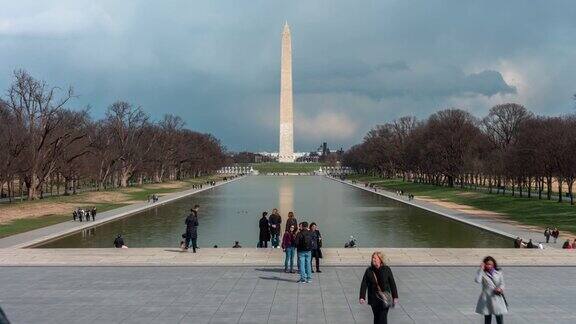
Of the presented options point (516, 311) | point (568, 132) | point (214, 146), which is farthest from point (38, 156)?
point (214, 146)

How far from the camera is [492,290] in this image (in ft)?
30.9

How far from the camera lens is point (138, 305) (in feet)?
40.6

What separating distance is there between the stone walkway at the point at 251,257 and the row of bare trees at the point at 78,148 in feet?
108

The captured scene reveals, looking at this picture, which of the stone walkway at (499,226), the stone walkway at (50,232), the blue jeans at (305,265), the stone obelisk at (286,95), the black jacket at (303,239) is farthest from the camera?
the stone obelisk at (286,95)

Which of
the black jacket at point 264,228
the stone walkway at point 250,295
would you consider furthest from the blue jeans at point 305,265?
the black jacket at point 264,228

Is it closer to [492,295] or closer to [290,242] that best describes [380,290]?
[492,295]

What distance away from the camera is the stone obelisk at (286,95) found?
5123 inches

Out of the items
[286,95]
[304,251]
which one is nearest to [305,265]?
[304,251]

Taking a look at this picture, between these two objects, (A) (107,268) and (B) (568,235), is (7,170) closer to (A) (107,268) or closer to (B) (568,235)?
(A) (107,268)

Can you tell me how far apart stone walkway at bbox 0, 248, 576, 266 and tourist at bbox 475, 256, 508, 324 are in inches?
326

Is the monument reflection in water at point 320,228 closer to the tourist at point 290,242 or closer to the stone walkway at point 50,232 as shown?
the stone walkway at point 50,232

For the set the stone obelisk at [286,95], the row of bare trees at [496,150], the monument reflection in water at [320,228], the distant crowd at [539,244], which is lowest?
the monument reflection in water at [320,228]

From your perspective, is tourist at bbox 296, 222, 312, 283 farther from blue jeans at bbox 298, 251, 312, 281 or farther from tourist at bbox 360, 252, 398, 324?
tourist at bbox 360, 252, 398, 324

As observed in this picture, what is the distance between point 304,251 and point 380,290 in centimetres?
574
